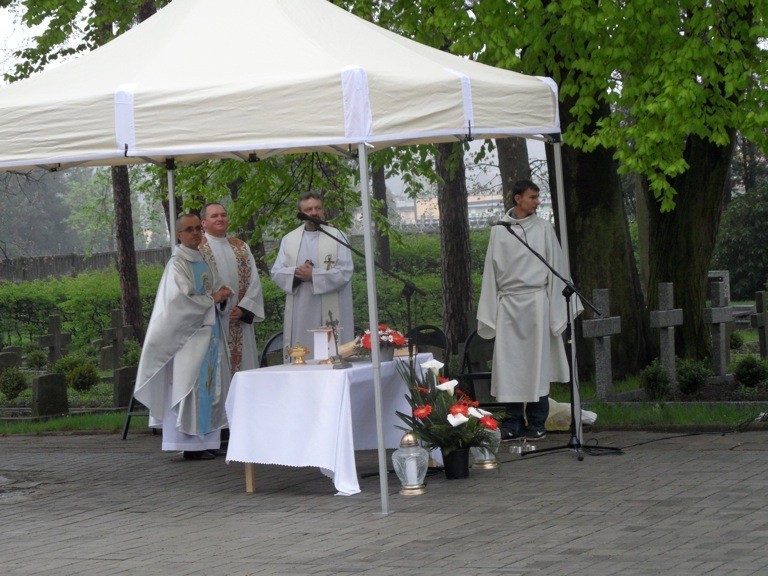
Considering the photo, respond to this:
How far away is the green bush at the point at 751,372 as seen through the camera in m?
14.8

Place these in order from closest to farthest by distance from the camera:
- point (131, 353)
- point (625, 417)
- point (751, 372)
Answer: point (625, 417), point (751, 372), point (131, 353)

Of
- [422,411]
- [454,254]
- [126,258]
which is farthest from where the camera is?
[126,258]

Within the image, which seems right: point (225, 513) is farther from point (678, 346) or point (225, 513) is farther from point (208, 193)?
point (208, 193)

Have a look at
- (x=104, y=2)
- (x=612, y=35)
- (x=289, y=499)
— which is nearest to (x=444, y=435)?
(x=289, y=499)

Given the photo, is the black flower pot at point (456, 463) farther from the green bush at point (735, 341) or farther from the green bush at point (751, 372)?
the green bush at point (735, 341)

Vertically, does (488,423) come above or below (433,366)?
below

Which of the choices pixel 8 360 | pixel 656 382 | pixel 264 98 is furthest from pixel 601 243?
pixel 8 360

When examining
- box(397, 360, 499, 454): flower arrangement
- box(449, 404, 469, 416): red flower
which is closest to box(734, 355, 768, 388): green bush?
box(397, 360, 499, 454): flower arrangement

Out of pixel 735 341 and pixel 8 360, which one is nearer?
pixel 8 360

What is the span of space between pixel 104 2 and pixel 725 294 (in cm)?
918

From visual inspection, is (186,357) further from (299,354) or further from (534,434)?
(534,434)

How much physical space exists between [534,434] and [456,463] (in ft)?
7.11

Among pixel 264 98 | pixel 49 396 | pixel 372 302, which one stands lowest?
pixel 49 396

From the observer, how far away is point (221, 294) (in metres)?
11.5
